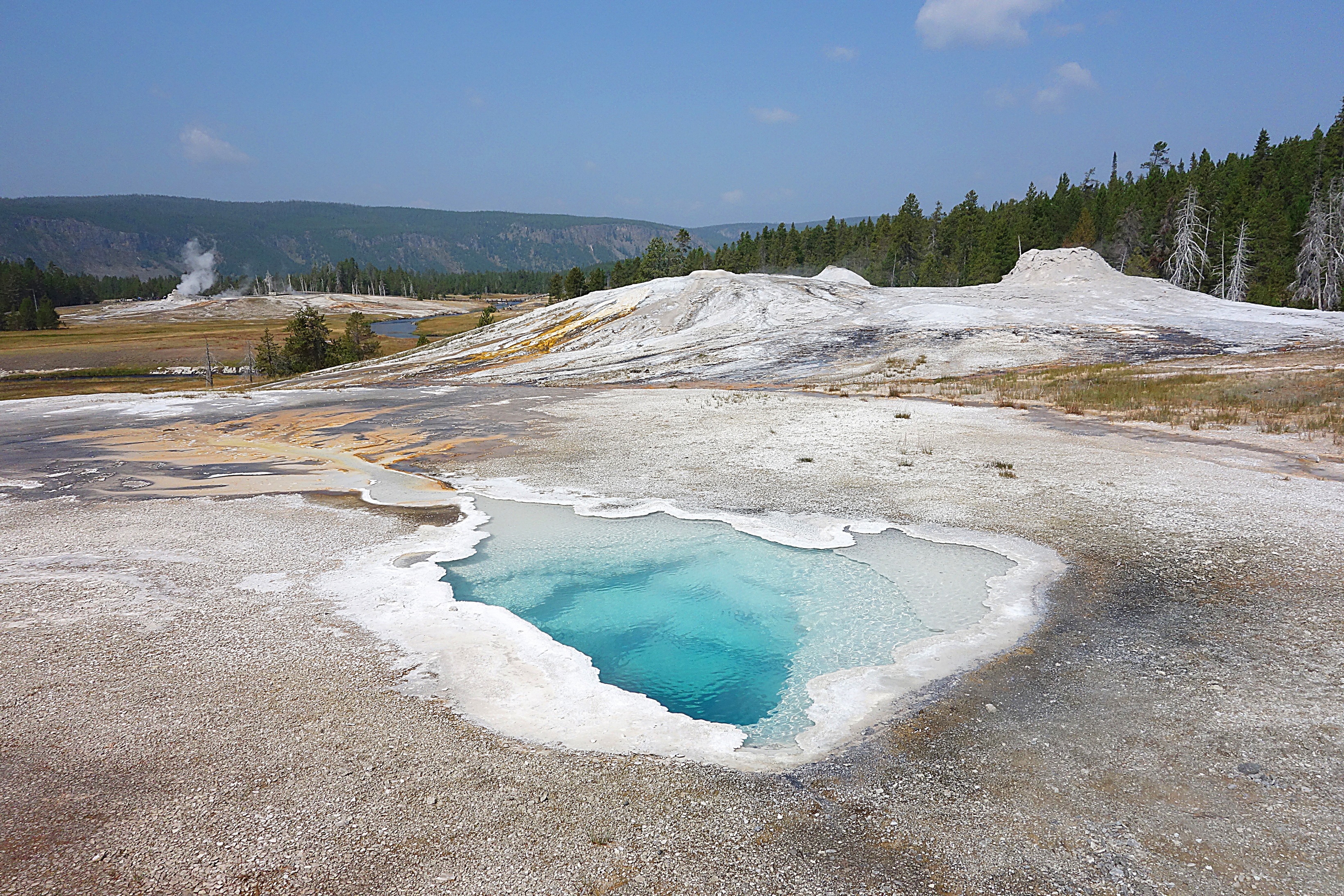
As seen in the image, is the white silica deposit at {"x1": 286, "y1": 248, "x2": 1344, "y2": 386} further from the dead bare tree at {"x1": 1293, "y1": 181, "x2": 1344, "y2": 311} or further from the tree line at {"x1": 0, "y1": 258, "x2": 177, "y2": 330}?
the tree line at {"x1": 0, "y1": 258, "x2": 177, "y2": 330}

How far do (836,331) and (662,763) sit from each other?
114 feet

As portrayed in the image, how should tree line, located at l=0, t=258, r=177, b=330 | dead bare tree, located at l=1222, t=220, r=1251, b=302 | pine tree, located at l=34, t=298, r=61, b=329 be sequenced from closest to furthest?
dead bare tree, located at l=1222, t=220, r=1251, b=302 < pine tree, located at l=34, t=298, r=61, b=329 < tree line, located at l=0, t=258, r=177, b=330

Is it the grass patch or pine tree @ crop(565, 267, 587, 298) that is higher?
pine tree @ crop(565, 267, 587, 298)

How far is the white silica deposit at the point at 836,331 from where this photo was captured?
1257 inches

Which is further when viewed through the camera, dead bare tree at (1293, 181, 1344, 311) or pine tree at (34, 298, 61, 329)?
pine tree at (34, 298, 61, 329)

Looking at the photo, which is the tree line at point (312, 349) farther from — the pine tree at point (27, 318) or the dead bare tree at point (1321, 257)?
the dead bare tree at point (1321, 257)

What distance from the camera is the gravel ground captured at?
4.20 m

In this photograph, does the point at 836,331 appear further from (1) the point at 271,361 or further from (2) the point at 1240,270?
(1) the point at 271,361

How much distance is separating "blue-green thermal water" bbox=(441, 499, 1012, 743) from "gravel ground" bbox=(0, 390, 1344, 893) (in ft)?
3.68

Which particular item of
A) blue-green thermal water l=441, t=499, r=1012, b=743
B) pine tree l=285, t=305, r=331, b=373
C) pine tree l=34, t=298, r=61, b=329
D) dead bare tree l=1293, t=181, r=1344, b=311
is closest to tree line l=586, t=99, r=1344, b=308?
dead bare tree l=1293, t=181, r=1344, b=311

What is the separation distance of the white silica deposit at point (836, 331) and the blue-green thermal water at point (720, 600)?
790 inches

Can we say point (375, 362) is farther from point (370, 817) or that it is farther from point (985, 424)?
point (370, 817)

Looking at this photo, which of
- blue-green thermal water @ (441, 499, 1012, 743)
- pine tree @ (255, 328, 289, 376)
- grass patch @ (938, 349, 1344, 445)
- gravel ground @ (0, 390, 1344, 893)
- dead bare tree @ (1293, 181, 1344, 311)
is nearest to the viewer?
gravel ground @ (0, 390, 1344, 893)

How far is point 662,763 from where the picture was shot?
529 centimetres
